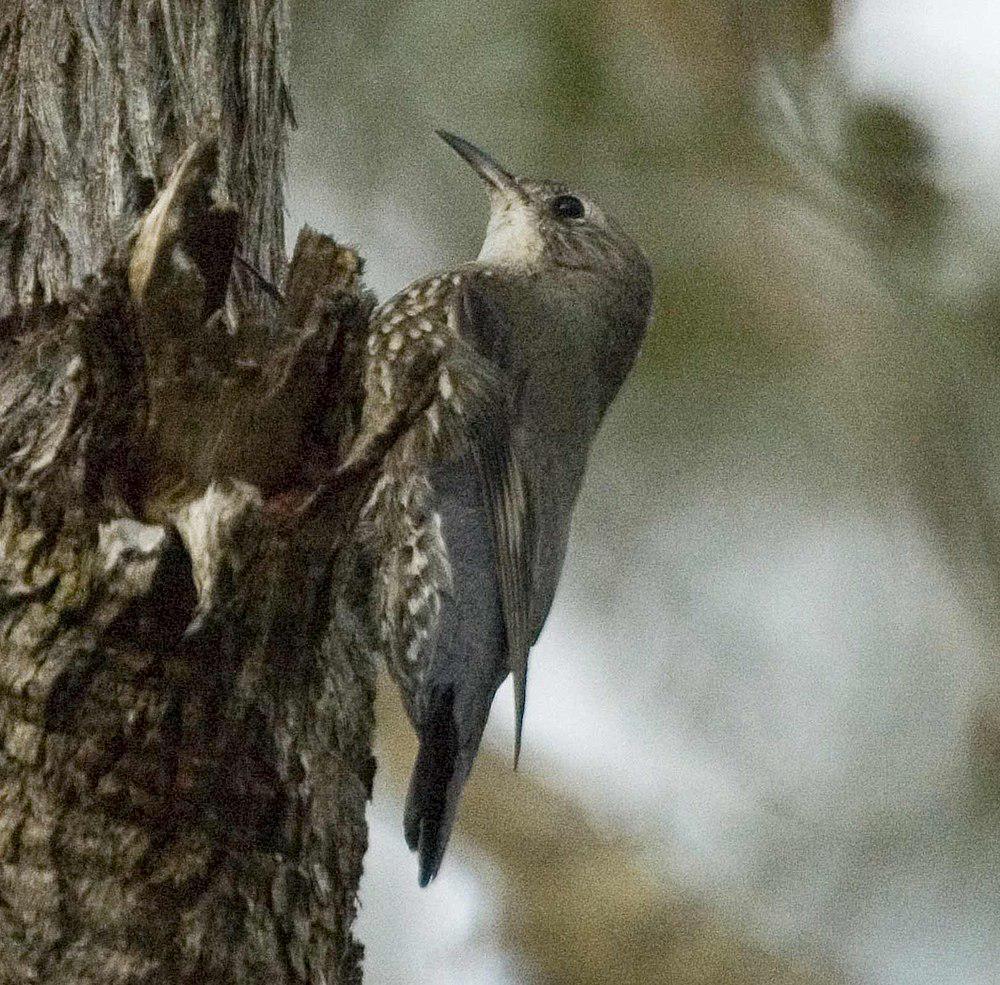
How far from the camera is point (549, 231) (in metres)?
4.27

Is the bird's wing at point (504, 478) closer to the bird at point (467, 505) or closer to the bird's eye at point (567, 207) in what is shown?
the bird at point (467, 505)

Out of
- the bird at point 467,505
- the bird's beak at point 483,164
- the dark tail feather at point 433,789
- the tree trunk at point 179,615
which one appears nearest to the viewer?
the tree trunk at point 179,615

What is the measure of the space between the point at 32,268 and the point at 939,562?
277cm

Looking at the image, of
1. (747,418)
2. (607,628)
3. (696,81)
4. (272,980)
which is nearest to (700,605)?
(607,628)

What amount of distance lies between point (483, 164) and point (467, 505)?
1.12 meters

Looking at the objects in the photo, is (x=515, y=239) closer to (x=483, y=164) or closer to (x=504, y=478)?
(x=483, y=164)

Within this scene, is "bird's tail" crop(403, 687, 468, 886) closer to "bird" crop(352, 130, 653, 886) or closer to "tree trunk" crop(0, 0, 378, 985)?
"bird" crop(352, 130, 653, 886)

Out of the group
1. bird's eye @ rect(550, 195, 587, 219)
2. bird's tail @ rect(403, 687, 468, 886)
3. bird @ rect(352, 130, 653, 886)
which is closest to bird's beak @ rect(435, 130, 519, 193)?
bird's eye @ rect(550, 195, 587, 219)

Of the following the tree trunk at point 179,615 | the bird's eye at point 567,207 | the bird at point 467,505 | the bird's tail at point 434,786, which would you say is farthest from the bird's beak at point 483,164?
the tree trunk at point 179,615

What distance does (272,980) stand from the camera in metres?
2.19

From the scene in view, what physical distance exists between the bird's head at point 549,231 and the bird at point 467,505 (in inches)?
11.6

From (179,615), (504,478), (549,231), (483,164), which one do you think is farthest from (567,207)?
(179,615)

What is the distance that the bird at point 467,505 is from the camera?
3361 millimetres

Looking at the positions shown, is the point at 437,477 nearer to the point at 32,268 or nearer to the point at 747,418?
the point at 32,268
